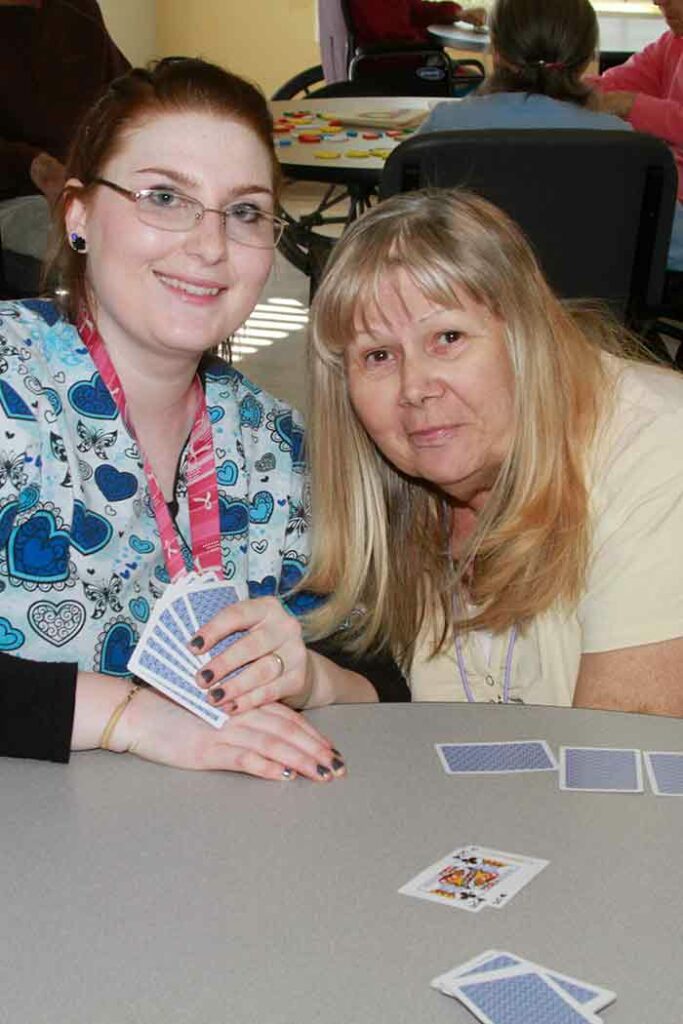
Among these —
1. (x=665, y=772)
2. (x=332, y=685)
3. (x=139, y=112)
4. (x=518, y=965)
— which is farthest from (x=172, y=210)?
(x=518, y=965)

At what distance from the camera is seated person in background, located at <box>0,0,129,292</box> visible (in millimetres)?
4680

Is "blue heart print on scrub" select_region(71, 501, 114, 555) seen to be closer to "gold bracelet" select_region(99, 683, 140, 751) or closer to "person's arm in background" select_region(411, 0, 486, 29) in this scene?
"gold bracelet" select_region(99, 683, 140, 751)

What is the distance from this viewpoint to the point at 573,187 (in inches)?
136

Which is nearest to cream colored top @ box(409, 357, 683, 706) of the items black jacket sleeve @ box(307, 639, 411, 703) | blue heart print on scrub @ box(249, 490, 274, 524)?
black jacket sleeve @ box(307, 639, 411, 703)

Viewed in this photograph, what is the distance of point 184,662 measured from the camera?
4.86ft

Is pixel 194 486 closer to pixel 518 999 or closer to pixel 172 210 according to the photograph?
pixel 172 210

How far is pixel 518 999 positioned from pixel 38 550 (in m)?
0.89

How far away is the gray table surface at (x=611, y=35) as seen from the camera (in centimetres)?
738

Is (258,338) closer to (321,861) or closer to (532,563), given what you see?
(532,563)

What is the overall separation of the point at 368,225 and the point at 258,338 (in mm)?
4369

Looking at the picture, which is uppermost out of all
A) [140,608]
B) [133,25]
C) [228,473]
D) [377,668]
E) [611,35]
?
[228,473]

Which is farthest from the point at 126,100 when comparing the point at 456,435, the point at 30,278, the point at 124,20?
the point at 124,20

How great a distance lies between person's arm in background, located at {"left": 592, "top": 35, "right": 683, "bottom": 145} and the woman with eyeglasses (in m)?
3.03

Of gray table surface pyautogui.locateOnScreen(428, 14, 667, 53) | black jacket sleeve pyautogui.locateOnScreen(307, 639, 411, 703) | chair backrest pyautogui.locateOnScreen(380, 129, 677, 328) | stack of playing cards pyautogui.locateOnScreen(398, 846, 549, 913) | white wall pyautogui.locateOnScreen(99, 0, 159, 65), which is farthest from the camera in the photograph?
white wall pyautogui.locateOnScreen(99, 0, 159, 65)
